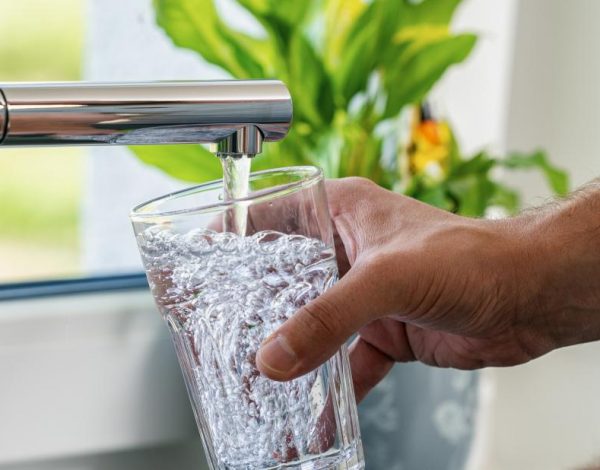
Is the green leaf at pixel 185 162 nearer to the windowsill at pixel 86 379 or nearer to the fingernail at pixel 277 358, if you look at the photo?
the windowsill at pixel 86 379

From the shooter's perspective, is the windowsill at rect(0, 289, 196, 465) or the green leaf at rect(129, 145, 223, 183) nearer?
the windowsill at rect(0, 289, 196, 465)

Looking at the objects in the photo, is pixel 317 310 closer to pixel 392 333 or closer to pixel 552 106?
pixel 392 333

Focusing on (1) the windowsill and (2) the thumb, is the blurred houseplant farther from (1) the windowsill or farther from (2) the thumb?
(2) the thumb

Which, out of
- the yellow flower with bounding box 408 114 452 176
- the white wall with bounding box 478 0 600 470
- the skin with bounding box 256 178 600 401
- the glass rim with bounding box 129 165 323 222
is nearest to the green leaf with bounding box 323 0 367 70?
the yellow flower with bounding box 408 114 452 176

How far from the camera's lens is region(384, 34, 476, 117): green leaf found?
1340 millimetres

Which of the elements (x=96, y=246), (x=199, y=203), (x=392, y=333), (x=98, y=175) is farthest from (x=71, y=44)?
(x=199, y=203)

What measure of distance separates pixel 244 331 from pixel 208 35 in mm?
767

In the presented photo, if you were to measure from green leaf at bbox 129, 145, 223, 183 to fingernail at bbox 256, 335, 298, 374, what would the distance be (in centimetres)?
74

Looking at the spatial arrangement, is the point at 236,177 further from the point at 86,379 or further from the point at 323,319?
the point at 86,379

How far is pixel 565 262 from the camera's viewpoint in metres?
0.74

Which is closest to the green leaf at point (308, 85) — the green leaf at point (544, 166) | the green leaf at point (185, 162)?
the green leaf at point (185, 162)

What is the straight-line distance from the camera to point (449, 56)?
1345mm

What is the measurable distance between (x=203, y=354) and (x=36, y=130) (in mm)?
156

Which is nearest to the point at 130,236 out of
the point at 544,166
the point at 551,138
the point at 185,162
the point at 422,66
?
the point at 185,162
